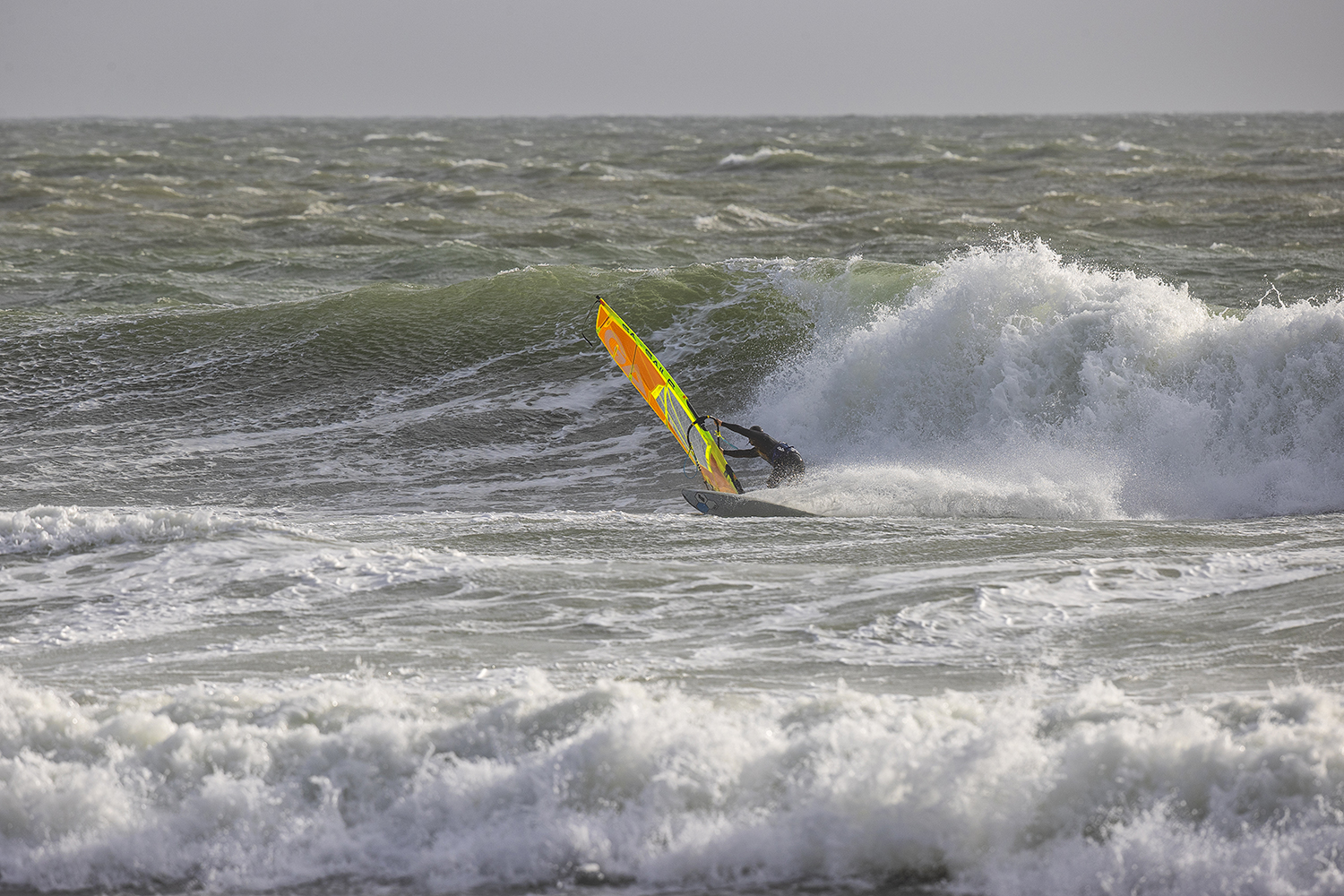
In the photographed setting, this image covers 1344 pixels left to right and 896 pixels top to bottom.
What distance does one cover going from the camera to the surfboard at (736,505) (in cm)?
742

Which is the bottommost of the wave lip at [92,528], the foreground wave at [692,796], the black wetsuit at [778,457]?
the foreground wave at [692,796]

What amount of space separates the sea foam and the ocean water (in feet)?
0.12

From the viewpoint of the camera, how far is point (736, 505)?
7.53 meters

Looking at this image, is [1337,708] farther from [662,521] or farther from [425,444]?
[425,444]

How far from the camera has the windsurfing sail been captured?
8562mm

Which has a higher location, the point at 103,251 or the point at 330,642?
the point at 103,251

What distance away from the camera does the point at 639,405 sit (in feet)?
35.9

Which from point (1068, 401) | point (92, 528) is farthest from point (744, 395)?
point (92, 528)

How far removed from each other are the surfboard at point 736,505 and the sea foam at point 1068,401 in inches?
21.3

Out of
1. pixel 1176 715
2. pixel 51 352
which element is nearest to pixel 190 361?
pixel 51 352

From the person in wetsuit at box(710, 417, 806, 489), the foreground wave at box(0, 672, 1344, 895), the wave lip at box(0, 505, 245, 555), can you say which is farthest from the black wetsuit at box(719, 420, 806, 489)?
the foreground wave at box(0, 672, 1344, 895)

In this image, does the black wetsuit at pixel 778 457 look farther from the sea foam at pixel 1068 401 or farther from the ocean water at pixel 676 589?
the sea foam at pixel 1068 401

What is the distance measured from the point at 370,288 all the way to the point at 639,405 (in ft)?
16.1

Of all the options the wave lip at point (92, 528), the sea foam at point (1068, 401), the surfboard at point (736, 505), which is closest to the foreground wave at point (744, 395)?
the sea foam at point (1068, 401)
